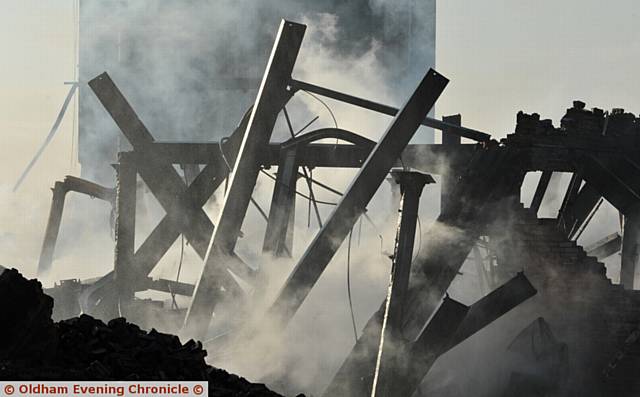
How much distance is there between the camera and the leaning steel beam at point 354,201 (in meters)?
10.5

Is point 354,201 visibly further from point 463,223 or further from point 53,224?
point 53,224

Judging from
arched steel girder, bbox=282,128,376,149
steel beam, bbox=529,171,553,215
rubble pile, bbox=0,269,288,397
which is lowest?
rubble pile, bbox=0,269,288,397

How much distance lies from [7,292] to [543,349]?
5.88 meters

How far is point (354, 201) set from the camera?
1068cm

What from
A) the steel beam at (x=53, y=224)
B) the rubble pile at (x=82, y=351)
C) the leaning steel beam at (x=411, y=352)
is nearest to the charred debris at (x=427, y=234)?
the leaning steel beam at (x=411, y=352)

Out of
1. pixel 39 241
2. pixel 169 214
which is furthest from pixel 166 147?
pixel 39 241

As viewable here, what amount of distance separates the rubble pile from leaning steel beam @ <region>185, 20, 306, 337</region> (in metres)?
4.11

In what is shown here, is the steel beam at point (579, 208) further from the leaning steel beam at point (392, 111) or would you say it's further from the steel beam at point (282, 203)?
the steel beam at point (282, 203)

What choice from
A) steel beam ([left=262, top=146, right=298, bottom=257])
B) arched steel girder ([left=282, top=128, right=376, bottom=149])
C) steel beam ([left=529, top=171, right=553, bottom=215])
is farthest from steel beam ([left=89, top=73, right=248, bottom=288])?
steel beam ([left=529, top=171, right=553, bottom=215])

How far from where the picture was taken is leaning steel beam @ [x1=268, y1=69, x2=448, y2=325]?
1052 cm

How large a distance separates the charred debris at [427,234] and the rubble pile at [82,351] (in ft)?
9.99

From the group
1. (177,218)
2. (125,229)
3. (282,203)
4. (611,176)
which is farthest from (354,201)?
(125,229)

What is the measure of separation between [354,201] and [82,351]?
4.31 metres

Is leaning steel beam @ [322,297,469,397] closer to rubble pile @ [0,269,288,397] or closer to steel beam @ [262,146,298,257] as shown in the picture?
steel beam @ [262,146,298,257]
